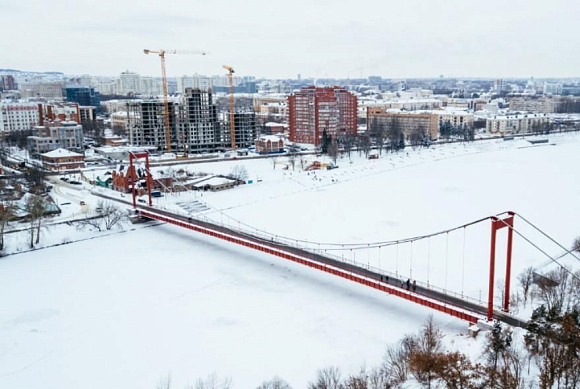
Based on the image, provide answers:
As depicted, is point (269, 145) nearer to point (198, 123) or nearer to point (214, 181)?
point (198, 123)

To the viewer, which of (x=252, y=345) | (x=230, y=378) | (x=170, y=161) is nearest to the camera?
(x=230, y=378)

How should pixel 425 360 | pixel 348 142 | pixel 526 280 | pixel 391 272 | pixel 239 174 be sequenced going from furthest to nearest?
pixel 348 142 < pixel 239 174 < pixel 391 272 < pixel 526 280 < pixel 425 360

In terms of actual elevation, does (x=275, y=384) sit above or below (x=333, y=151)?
below

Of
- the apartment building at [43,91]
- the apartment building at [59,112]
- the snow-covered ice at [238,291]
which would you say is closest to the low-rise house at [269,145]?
the snow-covered ice at [238,291]

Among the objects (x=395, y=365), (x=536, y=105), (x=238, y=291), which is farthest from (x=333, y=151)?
(x=536, y=105)

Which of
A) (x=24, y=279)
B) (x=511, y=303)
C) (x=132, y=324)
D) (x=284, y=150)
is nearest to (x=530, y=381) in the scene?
(x=511, y=303)

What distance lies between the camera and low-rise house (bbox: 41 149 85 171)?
28.0 meters

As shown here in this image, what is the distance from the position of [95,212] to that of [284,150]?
17944 mm

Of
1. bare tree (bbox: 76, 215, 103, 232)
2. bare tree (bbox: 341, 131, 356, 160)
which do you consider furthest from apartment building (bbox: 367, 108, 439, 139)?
bare tree (bbox: 76, 215, 103, 232)

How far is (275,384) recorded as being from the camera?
7.67 metres

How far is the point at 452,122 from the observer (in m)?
46.7

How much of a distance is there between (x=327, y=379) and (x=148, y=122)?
99.8 ft

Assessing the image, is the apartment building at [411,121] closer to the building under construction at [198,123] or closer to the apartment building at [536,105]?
the building under construction at [198,123]

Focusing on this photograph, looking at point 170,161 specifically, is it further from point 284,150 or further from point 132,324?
point 132,324
